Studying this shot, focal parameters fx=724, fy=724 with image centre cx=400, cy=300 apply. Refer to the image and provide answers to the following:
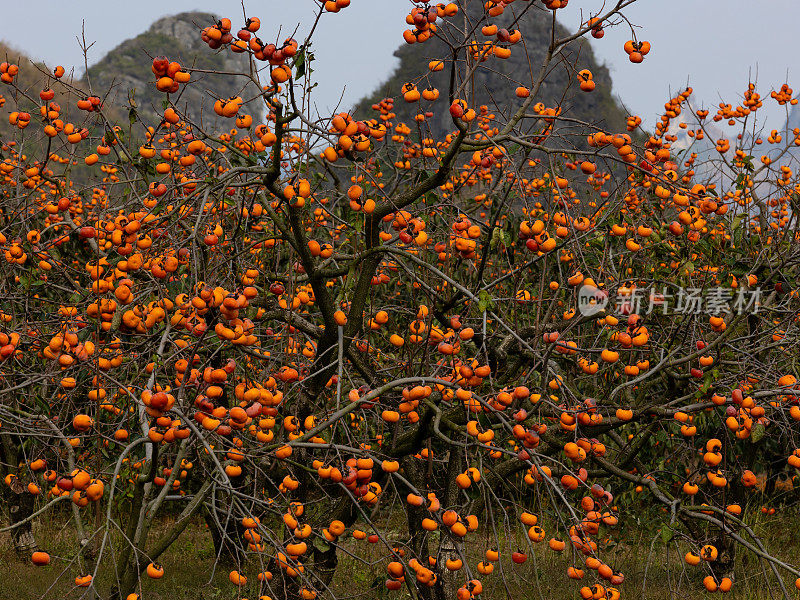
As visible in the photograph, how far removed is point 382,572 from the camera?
17.1 feet

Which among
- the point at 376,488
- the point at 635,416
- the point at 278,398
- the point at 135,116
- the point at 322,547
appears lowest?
the point at 322,547

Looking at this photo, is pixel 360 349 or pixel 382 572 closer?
pixel 360 349

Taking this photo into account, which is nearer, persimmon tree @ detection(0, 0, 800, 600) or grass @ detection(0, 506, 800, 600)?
persimmon tree @ detection(0, 0, 800, 600)

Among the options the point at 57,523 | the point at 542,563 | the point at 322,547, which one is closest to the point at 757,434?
the point at 322,547

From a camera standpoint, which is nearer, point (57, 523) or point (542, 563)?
point (542, 563)

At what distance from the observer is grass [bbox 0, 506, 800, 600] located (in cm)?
456

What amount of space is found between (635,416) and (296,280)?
1.82m

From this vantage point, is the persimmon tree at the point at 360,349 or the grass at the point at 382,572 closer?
the persimmon tree at the point at 360,349

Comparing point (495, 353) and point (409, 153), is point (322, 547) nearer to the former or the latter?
point (495, 353)

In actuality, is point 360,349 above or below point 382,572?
above

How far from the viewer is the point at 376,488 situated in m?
3.01

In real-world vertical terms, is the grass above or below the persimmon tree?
below

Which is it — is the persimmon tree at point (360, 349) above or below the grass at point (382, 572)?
above

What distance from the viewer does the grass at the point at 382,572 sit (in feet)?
15.0
